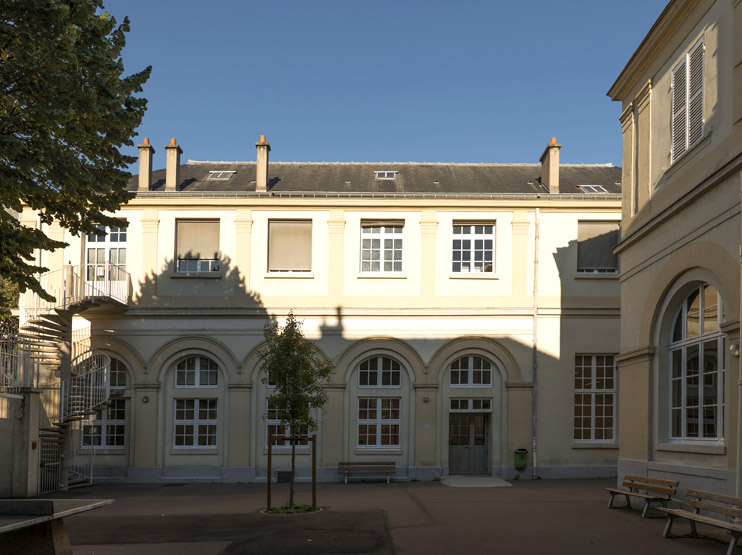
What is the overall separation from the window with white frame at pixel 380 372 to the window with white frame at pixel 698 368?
1042 cm

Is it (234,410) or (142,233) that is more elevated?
(142,233)

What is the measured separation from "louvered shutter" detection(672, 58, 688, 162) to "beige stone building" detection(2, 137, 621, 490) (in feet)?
31.0

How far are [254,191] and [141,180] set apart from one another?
3.50 meters

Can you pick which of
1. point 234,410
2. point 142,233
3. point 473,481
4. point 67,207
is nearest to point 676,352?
point 473,481

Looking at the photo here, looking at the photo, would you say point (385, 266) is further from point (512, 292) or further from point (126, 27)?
point (126, 27)

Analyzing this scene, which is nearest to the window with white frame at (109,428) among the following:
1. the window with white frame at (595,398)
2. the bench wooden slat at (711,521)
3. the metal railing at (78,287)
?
the metal railing at (78,287)

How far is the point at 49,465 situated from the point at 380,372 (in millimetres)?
9315

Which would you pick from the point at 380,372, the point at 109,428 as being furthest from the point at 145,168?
the point at 380,372

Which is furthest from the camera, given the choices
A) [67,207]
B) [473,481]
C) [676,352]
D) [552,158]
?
[552,158]

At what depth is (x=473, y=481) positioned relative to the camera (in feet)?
73.3

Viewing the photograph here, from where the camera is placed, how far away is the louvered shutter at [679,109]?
47.6 feet

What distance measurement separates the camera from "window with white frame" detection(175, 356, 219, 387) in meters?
24.3

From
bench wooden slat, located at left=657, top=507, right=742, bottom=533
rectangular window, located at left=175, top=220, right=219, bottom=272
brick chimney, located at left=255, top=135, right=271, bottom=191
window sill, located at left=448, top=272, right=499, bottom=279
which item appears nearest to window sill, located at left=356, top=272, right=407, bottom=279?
window sill, located at left=448, top=272, right=499, bottom=279

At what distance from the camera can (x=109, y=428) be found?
24312mm
